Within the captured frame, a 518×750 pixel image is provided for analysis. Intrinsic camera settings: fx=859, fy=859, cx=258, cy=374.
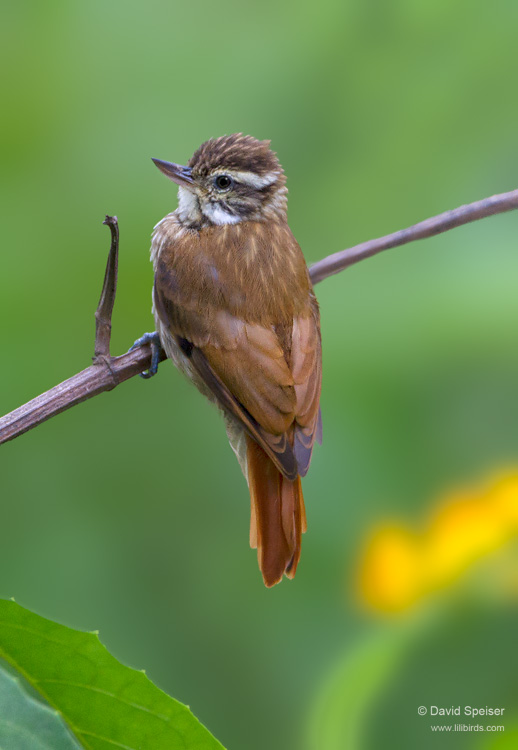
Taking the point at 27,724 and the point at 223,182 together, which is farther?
the point at 223,182

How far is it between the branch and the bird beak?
0.36 metres

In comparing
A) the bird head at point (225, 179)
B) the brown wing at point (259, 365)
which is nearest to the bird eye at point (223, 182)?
the bird head at point (225, 179)

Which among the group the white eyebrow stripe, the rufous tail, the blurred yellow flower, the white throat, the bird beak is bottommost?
the blurred yellow flower

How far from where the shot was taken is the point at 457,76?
2193mm

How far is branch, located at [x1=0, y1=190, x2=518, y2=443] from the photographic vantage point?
1.22 meters

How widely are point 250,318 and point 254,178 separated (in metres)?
0.41

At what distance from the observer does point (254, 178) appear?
1.98 meters

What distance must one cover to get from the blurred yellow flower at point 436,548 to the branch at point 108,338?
0.59 metres

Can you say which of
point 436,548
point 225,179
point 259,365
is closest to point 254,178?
point 225,179

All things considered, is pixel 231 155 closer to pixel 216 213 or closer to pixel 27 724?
pixel 216 213

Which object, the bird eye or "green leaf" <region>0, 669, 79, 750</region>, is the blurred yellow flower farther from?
"green leaf" <region>0, 669, 79, 750</region>

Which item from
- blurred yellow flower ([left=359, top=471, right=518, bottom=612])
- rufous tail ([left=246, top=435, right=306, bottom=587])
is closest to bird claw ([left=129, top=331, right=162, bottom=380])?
rufous tail ([left=246, top=435, right=306, bottom=587])

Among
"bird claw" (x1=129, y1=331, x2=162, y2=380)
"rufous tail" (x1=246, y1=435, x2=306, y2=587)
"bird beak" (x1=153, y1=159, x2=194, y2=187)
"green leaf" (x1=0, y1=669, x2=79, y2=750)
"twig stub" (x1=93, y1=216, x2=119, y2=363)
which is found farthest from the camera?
"bird beak" (x1=153, y1=159, x2=194, y2=187)

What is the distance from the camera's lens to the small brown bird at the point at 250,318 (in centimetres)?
164
